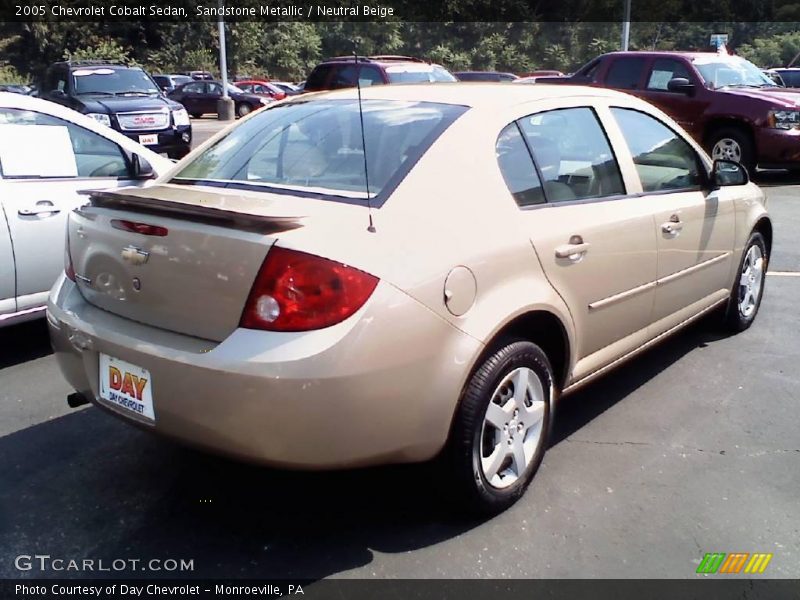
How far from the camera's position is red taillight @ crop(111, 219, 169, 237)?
272 cm

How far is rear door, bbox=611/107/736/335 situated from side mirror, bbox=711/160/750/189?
0.06 metres

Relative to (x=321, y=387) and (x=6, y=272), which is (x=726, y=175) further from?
(x=6, y=272)

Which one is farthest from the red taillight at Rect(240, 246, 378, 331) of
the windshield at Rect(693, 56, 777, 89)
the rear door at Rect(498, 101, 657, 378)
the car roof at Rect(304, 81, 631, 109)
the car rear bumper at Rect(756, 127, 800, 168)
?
the windshield at Rect(693, 56, 777, 89)

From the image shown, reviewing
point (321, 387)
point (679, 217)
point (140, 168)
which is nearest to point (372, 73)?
point (140, 168)

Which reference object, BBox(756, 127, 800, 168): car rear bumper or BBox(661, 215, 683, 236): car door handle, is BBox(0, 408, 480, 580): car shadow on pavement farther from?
BBox(756, 127, 800, 168): car rear bumper

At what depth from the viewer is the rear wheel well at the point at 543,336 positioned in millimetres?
2895

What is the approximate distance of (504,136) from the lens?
3.18 m

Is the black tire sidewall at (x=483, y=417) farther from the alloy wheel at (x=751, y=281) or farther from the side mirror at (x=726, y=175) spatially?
the alloy wheel at (x=751, y=281)

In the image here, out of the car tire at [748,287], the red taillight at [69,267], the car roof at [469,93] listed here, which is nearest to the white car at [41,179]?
the red taillight at [69,267]

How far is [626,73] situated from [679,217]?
9.49 meters

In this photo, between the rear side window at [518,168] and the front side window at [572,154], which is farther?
the front side window at [572,154]

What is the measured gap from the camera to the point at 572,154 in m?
3.53

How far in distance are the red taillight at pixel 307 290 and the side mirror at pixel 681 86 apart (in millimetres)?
10684

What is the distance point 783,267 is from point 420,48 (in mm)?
44081
